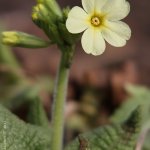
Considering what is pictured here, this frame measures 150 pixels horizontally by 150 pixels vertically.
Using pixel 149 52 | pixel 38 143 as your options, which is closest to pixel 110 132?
pixel 38 143

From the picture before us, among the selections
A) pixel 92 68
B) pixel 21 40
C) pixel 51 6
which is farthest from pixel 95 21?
pixel 92 68

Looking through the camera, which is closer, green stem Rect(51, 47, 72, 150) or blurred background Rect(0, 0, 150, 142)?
green stem Rect(51, 47, 72, 150)

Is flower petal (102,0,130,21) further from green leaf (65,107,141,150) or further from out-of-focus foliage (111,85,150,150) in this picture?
out-of-focus foliage (111,85,150,150)

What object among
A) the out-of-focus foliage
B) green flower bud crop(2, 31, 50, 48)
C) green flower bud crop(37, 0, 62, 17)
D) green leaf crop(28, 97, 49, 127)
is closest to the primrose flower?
green flower bud crop(37, 0, 62, 17)

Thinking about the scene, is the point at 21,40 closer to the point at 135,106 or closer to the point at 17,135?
the point at 17,135

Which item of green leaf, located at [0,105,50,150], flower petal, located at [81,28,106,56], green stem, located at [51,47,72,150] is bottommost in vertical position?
green leaf, located at [0,105,50,150]

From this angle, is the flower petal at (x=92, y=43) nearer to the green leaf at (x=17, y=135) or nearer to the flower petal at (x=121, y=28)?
the flower petal at (x=121, y=28)
